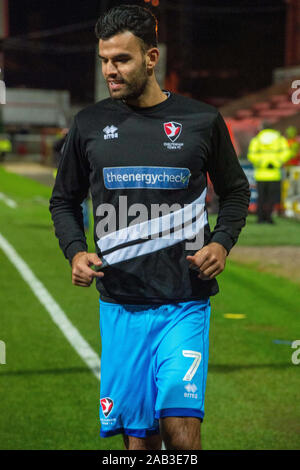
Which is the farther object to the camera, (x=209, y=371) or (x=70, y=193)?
(x=209, y=371)

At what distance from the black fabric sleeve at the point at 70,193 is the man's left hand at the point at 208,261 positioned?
1.67ft

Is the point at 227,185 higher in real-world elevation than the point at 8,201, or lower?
higher

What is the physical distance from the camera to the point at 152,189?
3.40m

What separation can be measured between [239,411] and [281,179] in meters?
13.9

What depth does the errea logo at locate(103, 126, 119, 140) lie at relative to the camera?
345 centimetres

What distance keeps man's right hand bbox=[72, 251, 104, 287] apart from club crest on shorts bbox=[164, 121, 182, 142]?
0.58 m

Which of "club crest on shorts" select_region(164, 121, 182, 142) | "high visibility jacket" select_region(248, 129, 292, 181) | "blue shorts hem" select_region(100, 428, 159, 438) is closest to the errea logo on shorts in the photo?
"blue shorts hem" select_region(100, 428, 159, 438)

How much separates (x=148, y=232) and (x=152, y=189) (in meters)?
0.20

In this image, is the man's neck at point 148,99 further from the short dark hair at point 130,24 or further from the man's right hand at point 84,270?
the man's right hand at point 84,270

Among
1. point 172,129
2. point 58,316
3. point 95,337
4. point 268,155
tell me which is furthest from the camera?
point 268,155

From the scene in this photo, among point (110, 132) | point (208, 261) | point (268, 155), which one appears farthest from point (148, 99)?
point (268, 155)

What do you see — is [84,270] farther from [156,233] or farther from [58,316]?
[58,316]

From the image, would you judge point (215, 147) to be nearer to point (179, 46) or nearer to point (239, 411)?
point (239, 411)

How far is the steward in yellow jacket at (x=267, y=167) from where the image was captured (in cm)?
1844
